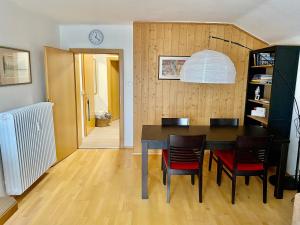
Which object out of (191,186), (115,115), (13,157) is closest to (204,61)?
(191,186)

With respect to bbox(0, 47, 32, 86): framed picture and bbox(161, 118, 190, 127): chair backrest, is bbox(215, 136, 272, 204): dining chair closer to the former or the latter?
bbox(161, 118, 190, 127): chair backrest

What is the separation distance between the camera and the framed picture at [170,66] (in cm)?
414

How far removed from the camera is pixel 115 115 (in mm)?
7406

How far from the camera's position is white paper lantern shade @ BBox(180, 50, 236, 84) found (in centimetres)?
240

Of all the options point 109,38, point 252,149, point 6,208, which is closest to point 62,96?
point 109,38

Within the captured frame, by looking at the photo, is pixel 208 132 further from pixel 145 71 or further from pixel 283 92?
pixel 145 71

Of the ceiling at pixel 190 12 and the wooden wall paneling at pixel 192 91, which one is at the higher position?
the ceiling at pixel 190 12

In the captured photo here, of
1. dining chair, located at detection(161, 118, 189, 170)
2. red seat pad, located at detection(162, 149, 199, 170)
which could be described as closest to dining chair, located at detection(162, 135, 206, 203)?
red seat pad, located at detection(162, 149, 199, 170)

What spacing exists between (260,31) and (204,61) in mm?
1929

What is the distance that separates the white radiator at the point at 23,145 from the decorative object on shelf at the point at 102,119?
3.11 meters

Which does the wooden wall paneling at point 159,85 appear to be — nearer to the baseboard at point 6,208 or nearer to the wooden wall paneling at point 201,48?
the wooden wall paneling at point 201,48

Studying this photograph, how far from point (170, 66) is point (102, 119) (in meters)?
3.08

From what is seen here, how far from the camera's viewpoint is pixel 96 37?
14.1 feet

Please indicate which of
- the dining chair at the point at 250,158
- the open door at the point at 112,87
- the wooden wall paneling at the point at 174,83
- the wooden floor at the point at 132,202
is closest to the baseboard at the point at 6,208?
the wooden floor at the point at 132,202
